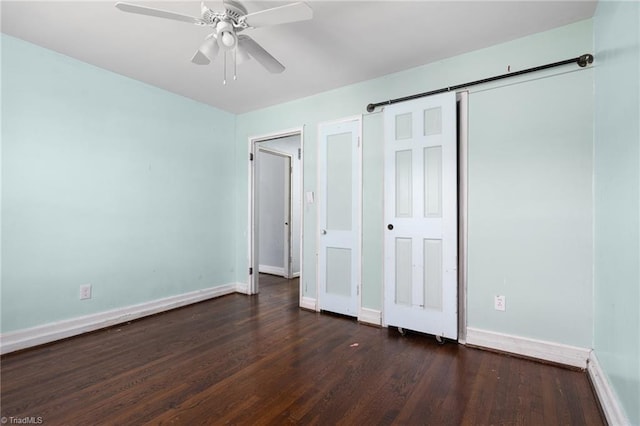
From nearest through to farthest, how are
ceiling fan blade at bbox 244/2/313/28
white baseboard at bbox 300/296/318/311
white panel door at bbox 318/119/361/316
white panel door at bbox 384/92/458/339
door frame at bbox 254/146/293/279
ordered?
ceiling fan blade at bbox 244/2/313/28
white panel door at bbox 384/92/458/339
white panel door at bbox 318/119/361/316
white baseboard at bbox 300/296/318/311
door frame at bbox 254/146/293/279

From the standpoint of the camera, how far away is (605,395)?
1.78 meters

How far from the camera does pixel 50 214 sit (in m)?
2.77

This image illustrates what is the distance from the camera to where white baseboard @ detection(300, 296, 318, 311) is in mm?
3697

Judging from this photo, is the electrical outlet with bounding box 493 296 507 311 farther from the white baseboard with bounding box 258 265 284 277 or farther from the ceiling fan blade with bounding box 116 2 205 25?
the white baseboard with bounding box 258 265 284 277

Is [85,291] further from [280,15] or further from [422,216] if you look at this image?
[422,216]

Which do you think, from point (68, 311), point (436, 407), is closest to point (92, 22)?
point (68, 311)

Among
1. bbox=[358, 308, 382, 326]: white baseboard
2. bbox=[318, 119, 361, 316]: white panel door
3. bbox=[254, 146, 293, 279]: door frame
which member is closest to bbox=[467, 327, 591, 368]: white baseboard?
bbox=[358, 308, 382, 326]: white baseboard

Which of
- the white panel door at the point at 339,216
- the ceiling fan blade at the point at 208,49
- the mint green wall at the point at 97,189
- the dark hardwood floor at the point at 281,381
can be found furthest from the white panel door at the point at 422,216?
the mint green wall at the point at 97,189

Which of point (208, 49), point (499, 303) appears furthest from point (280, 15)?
point (499, 303)

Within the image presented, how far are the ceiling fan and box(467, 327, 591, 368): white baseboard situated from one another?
9.06ft

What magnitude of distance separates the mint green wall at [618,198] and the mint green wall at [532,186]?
4.7 inches

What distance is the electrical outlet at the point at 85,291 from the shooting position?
2.97 meters

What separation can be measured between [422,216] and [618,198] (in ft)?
4.54

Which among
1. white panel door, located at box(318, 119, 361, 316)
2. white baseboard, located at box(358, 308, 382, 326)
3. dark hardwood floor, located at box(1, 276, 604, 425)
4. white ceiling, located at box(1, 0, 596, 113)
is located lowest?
dark hardwood floor, located at box(1, 276, 604, 425)
